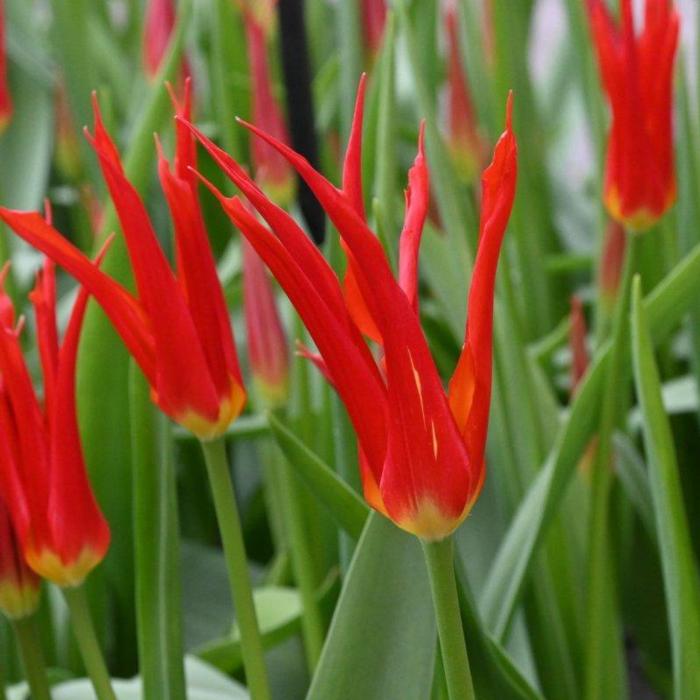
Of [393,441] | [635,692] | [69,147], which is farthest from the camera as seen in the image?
[69,147]

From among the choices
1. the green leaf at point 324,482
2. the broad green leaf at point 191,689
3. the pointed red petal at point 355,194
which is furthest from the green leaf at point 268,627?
the pointed red petal at point 355,194

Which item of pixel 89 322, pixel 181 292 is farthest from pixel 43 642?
pixel 181 292

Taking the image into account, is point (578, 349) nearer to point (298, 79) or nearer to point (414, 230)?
point (298, 79)

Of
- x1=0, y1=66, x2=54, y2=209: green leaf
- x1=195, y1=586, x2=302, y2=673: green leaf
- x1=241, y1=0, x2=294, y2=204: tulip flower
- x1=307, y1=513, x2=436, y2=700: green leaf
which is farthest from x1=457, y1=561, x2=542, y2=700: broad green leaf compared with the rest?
x1=0, y1=66, x2=54, y2=209: green leaf

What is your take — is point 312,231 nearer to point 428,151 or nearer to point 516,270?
point 428,151

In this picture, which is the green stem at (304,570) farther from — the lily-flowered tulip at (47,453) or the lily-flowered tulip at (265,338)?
the lily-flowered tulip at (47,453)

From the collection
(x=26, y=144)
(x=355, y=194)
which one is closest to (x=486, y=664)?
(x=355, y=194)

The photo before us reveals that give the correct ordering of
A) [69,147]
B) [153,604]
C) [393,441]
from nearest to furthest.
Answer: [393,441], [153,604], [69,147]
